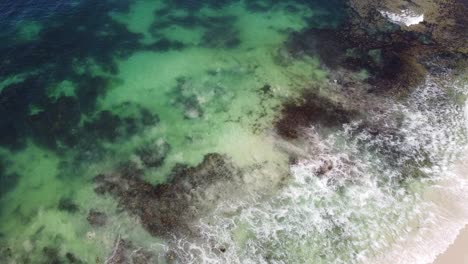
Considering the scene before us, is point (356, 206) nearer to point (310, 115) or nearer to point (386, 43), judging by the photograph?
point (310, 115)

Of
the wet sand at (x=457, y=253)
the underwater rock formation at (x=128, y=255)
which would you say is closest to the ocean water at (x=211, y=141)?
the underwater rock formation at (x=128, y=255)

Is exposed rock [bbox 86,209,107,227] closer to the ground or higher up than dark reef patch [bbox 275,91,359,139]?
closer to the ground

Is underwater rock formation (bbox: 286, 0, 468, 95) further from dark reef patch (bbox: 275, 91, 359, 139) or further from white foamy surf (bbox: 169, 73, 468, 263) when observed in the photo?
→ white foamy surf (bbox: 169, 73, 468, 263)

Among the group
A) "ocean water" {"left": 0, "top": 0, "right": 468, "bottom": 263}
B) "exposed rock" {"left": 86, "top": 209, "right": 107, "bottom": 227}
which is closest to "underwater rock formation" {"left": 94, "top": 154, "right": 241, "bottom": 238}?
"ocean water" {"left": 0, "top": 0, "right": 468, "bottom": 263}

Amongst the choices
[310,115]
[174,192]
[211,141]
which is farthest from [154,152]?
[310,115]

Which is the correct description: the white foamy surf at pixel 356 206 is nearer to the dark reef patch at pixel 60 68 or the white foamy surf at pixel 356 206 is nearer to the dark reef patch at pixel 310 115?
the dark reef patch at pixel 310 115

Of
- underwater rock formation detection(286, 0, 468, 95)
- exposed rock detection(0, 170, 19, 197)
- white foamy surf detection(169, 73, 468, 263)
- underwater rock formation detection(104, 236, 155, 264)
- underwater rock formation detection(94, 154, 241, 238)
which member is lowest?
exposed rock detection(0, 170, 19, 197)

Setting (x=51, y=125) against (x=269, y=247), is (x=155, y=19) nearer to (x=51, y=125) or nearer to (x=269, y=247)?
(x=51, y=125)
